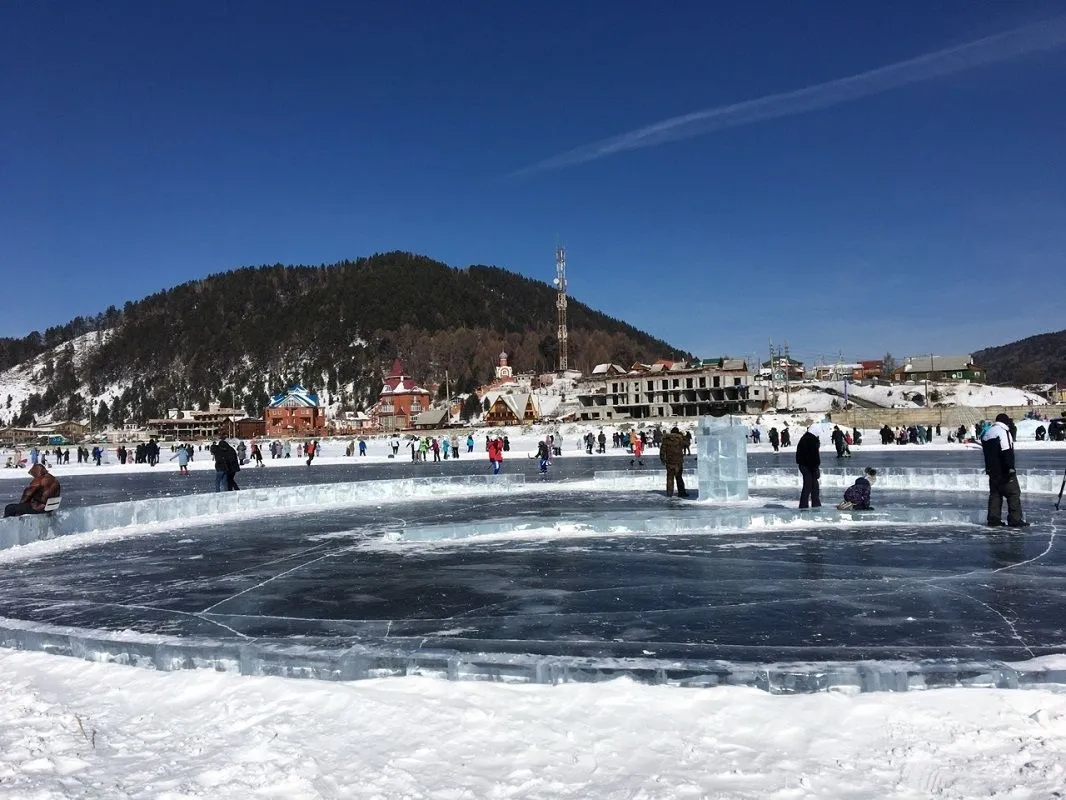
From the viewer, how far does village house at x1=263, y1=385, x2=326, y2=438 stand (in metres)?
112

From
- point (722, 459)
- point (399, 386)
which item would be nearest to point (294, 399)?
point (399, 386)

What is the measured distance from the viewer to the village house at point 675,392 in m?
91.8

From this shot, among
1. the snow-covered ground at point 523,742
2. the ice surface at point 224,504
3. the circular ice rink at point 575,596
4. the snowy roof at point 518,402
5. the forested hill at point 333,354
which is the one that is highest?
the forested hill at point 333,354

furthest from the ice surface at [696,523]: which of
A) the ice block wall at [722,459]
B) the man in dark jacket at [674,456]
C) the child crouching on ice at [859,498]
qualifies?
the man in dark jacket at [674,456]

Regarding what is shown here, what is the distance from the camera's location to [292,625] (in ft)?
20.4

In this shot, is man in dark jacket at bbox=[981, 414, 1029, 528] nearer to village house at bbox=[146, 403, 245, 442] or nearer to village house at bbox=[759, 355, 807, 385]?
village house at bbox=[759, 355, 807, 385]

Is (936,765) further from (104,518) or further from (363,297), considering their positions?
(363,297)

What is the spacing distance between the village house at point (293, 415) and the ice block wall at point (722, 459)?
3967 inches

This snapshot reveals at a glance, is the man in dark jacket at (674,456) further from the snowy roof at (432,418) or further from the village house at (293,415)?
the village house at (293,415)

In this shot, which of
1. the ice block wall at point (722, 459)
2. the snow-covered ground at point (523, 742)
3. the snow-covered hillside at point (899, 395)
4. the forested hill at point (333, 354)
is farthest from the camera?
the forested hill at point (333, 354)

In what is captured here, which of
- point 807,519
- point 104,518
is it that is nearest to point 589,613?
point 807,519

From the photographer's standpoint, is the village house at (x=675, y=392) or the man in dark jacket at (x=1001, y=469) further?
the village house at (x=675, y=392)

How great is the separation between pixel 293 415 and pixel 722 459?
104898 millimetres

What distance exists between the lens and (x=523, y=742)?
13.3ft
